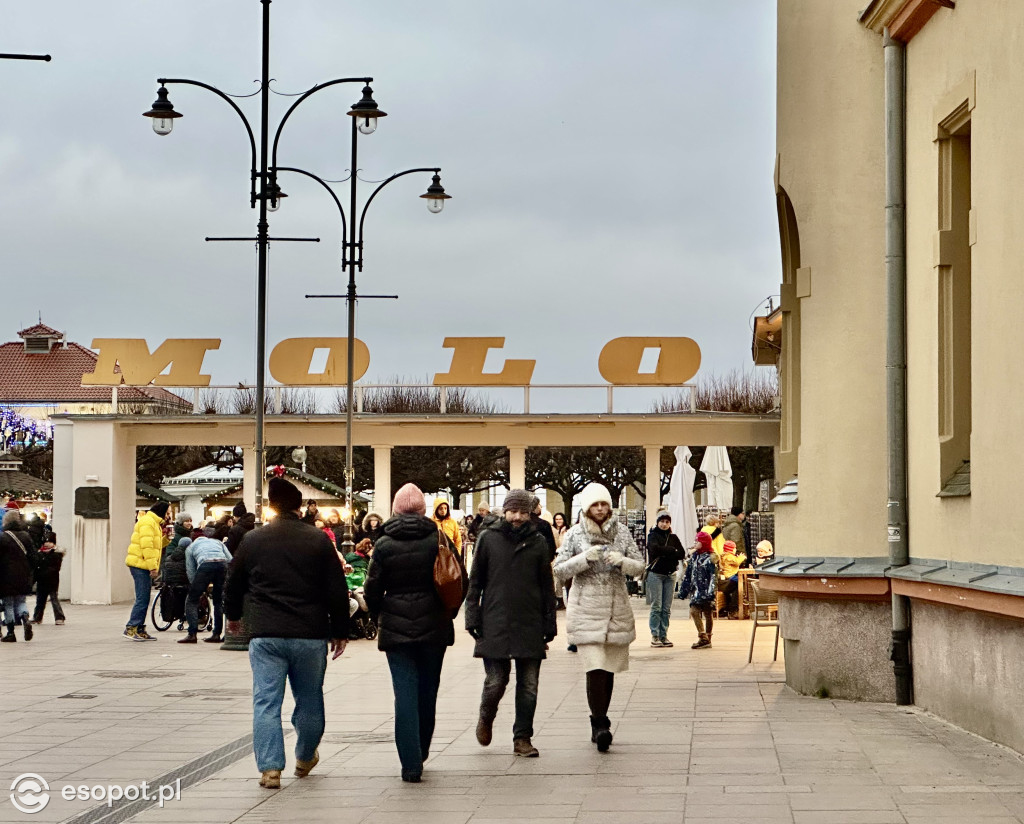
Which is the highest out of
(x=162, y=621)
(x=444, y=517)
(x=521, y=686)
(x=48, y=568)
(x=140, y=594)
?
(x=444, y=517)

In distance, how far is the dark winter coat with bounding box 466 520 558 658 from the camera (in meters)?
9.95

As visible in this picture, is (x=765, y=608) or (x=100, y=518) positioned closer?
(x=765, y=608)

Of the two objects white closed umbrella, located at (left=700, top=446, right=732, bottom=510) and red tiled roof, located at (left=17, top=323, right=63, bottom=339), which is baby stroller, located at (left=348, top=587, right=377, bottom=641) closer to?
white closed umbrella, located at (left=700, top=446, right=732, bottom=510)

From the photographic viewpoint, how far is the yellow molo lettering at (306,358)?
1321 inches

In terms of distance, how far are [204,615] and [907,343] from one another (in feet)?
41.5

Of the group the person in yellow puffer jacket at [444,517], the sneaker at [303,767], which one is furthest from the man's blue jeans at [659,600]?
the sneaker at [303,767]

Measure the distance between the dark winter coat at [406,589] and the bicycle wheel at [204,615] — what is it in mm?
12340

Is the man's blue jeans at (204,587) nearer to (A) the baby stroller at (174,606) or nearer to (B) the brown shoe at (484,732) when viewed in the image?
(A) the baby stroller at (174,606)

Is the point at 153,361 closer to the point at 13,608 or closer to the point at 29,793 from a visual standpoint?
the point at 13,608

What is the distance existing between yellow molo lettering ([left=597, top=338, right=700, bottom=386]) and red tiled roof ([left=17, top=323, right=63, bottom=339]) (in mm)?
55788

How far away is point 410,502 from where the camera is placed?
9.58 metres

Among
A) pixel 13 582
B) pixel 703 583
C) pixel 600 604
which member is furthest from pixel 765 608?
pixel 13 582

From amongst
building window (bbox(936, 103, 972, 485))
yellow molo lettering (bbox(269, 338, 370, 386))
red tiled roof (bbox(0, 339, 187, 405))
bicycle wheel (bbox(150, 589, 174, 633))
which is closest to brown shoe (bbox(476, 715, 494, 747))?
building window (bbox(936, 103, 972, 485))

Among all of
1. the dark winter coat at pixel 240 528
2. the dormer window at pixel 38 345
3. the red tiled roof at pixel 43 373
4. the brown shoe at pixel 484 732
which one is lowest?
the brown shoe at pixel 484 732
